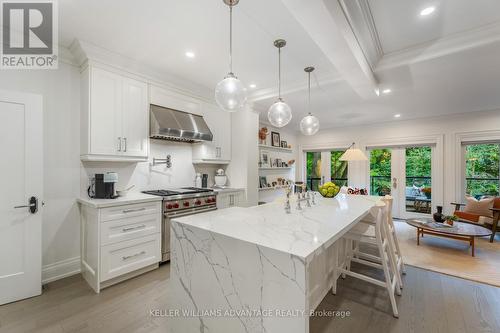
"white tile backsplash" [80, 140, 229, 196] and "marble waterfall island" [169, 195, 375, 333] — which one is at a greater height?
"white tile backsplash" [80, 140, 229, 196]

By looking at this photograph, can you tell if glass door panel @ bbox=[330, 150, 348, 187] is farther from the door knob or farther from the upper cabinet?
the door knob

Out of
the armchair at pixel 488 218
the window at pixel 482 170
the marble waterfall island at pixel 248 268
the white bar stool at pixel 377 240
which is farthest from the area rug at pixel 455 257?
the marble waterfall island at pixel 248 268

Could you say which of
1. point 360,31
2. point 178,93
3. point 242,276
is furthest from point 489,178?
point 178,93

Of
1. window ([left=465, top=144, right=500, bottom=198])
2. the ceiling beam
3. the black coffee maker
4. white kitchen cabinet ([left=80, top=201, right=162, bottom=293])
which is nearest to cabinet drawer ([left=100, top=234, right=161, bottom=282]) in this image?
white kitchen cabinet ([left=80, top=201, right=162, bottom=293])

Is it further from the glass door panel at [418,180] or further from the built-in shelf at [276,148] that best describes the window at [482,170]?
the built-in shelf at [276,148]

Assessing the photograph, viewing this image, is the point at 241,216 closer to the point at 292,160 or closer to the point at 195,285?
the point at 195,285

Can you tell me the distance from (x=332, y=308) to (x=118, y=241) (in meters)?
2.35

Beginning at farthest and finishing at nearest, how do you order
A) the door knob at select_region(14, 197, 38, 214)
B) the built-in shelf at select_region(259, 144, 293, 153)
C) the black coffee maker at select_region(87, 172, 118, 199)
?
the built-in shelf at select_region(259, 144, 293, 153)
the black coffee maker at select_region(87, 172, 118, 199)
the door knob at select_region(14, 197, 38, 214)

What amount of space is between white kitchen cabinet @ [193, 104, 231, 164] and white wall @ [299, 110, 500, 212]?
3647mm

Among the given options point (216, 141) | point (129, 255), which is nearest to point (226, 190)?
point (216, 141)

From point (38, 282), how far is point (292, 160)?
5878 millimetres

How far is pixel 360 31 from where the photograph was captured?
2178mm

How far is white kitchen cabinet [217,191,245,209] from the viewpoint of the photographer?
3.71 metres

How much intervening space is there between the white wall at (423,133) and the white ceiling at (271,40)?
1.13 meters
